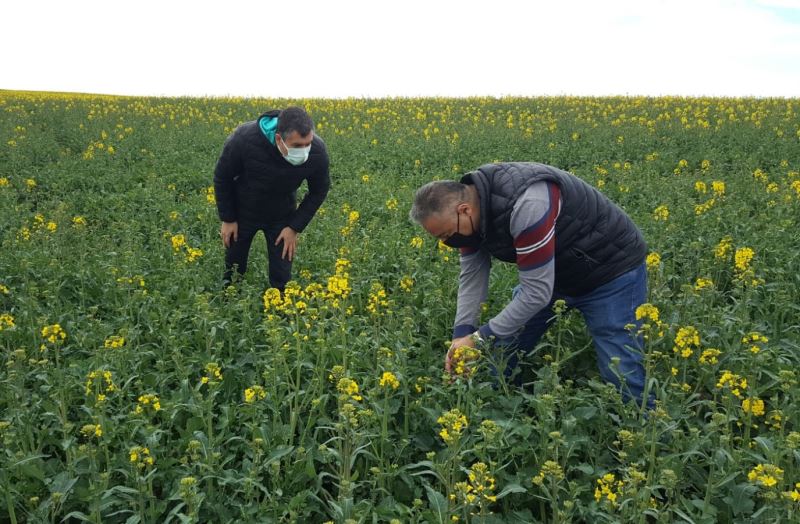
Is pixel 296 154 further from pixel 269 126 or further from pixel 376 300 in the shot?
pixel 376 300

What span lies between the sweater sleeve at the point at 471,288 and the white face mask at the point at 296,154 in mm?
1861

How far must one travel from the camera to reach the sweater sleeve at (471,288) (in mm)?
4184

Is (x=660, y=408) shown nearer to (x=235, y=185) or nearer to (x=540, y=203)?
(x=540, y=203)

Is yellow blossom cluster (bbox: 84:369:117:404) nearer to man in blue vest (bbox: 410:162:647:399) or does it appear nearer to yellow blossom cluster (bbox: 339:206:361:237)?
man in blue vest (bbox: 410:162:647:399)

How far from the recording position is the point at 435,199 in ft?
11.8

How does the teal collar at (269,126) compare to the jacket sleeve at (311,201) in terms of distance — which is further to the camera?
the jacket sleeve at (311,201)

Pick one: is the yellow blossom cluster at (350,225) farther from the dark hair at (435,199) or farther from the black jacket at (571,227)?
the dark hair at (435,199)

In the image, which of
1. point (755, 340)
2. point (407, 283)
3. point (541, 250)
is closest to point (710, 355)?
point (755, 340)

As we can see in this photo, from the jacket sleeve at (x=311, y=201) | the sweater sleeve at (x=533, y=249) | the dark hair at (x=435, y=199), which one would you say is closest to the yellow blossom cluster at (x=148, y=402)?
the dark hair at (x=435, y=199)

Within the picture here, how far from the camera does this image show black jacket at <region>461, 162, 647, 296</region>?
370 centimetres

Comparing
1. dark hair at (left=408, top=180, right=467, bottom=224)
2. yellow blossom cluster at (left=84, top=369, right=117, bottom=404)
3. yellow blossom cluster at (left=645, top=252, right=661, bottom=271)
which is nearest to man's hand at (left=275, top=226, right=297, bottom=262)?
yellow blossom cluster at (left=84, top=369, right=117, bottom=404)

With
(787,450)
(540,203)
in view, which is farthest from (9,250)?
(787,450)

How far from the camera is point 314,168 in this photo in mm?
5645

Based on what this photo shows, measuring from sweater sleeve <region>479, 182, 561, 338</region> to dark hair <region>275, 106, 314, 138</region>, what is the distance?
226cm
